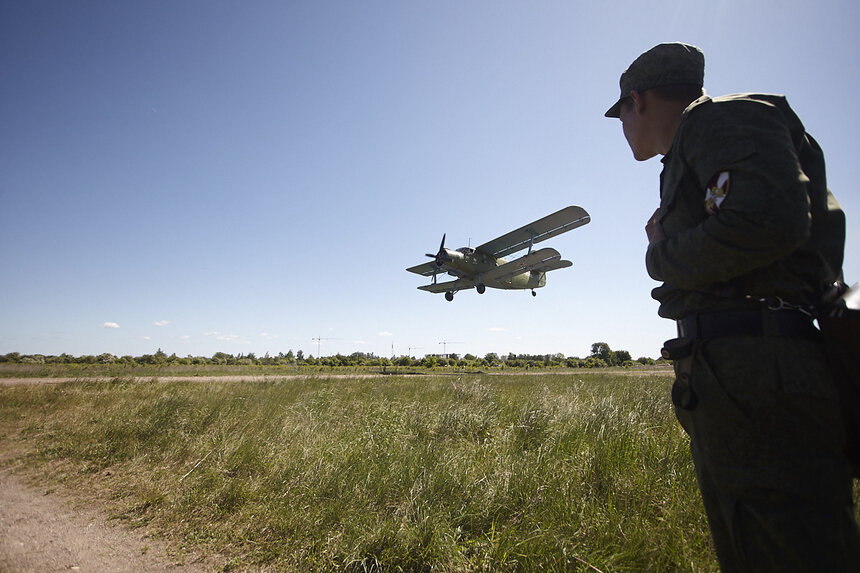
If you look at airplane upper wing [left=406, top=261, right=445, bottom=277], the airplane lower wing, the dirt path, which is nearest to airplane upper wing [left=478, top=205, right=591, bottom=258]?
the airplane lower wing

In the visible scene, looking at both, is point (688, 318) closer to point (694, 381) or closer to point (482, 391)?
point (694, 381)

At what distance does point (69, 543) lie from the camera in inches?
119

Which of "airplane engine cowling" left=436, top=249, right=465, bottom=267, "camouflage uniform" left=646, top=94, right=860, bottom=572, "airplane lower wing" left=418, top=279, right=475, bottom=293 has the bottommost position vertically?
"camouflage uniform" left=646, top=94, right=860, bottom=572

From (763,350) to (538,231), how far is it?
21596mm

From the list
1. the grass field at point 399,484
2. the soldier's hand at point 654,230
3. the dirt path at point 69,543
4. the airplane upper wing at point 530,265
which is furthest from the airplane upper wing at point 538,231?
the dirt path at point 69,543

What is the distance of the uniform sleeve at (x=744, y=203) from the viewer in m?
1.08

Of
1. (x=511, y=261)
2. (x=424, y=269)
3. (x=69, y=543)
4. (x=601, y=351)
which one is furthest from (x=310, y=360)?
(x=601, y=351)

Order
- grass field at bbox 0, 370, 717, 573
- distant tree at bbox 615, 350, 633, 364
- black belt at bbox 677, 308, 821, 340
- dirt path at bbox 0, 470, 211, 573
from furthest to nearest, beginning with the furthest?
distant tree at bbox 615, 350, 633, 364, dirt path at bbox 0, 470, 211, 573, grass field at bbox 0, 370, 717, 573, black belt at bbox 677, 308, 821, 340

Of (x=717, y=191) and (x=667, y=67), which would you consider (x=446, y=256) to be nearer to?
(x=667, y=67)

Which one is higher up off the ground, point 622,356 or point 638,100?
point 638,100

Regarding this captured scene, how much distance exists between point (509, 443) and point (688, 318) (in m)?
3.72

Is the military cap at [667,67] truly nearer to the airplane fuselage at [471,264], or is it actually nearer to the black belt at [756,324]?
the black belt at [756,324]

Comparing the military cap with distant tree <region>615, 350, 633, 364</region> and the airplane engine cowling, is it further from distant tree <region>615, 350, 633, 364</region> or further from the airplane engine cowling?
distant tree <region>615, 350, 633, 364</region>

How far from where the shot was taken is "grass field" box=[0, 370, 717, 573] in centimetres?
245
